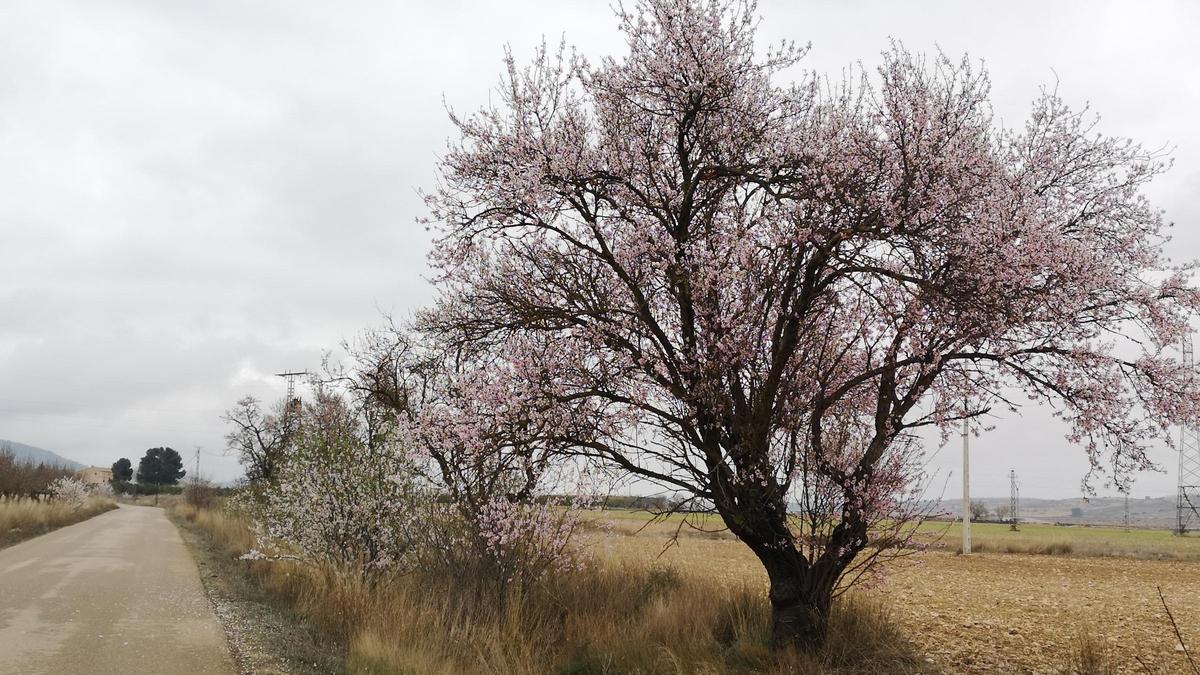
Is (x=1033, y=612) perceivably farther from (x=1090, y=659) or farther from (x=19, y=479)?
(x=19, y=479)

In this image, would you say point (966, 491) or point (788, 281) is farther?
point (966, 491)

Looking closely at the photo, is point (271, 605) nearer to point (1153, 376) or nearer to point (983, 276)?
point (983, 276)

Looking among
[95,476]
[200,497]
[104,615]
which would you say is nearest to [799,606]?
[104,615]

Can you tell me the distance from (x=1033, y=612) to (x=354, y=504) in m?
11.2

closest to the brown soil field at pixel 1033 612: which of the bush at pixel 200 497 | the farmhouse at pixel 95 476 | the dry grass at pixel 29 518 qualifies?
the dry grass at pixel 29 518

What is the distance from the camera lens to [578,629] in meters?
11.2

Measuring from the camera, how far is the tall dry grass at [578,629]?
9234 mm

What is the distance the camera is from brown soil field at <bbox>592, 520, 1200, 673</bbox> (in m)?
9.38

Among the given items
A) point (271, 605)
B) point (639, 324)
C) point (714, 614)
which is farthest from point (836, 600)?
point (271, 605)

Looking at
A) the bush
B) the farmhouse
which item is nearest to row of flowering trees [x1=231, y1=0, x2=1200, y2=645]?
the bush

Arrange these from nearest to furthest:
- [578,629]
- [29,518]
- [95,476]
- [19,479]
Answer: [578,629] → [29,518] → [19,479] → [95,476]

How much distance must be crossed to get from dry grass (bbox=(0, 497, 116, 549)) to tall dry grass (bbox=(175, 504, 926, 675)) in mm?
18681

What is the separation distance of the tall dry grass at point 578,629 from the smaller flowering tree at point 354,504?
0.56m

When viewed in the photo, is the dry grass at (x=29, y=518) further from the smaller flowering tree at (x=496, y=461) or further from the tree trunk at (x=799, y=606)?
the tree trunk at (x=799, y=606)
